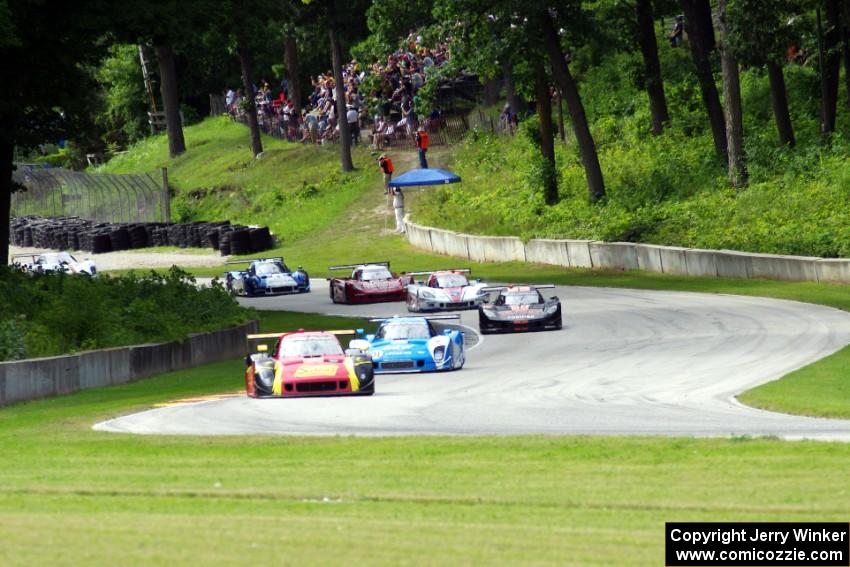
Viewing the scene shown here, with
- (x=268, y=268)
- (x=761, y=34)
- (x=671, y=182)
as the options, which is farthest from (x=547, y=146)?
(x=268, y=268)

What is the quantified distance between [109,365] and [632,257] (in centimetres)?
2320

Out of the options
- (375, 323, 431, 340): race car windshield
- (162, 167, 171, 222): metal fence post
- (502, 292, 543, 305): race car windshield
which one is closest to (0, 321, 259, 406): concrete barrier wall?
(375, 323, 431, 340): race car windshield

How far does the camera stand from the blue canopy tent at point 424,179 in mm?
58312

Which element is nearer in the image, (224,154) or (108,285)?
(108,285)

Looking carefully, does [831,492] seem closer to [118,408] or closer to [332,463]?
[332,463]

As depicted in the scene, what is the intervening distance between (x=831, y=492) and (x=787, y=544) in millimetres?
2467

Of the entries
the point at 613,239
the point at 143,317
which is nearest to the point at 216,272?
the point at 613,239

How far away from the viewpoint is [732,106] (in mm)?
47188

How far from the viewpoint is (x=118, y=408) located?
20.9m

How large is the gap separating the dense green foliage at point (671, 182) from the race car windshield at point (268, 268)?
8.67 m

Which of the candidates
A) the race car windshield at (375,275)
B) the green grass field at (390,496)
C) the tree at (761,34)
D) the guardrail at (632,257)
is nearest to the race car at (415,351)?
the green grass field at (390,496)

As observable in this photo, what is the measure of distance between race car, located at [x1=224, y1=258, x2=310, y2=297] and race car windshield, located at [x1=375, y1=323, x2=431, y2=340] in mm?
21190

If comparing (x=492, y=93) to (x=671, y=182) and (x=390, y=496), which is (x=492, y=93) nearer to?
(x=671, y=182)

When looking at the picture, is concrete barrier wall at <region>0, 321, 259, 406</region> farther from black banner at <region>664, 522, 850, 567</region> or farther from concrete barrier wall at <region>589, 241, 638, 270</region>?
concrete barrier wall at <region>589, 241, 638, 270</region>
